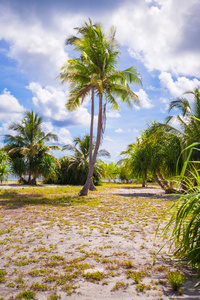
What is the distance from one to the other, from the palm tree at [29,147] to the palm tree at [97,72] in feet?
25.1

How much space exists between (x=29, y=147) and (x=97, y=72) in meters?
10.6

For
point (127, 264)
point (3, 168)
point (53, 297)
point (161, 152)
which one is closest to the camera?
point (53, 297)

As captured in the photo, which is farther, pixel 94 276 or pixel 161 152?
pixel 161 152

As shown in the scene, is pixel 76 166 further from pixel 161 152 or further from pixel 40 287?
pixel 40 287

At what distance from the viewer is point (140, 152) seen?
58.6 ft

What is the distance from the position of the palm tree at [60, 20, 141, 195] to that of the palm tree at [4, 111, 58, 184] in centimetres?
764

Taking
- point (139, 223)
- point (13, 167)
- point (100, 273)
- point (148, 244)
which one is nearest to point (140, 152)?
point (13, 167)

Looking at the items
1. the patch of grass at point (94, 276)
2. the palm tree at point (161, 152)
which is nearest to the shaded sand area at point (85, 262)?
the patch of grass at point (94, 276)

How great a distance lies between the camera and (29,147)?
20.0m

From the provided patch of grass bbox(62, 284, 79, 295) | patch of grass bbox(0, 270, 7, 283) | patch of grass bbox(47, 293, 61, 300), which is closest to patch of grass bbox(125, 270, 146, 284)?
patch of grass bbox(62, 284, 79, 295)

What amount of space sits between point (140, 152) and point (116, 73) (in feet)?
25.2

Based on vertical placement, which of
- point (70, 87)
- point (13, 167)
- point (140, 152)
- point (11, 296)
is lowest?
point (11, 296)

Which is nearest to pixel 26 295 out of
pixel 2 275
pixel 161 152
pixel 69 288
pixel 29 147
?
pixel 69 288

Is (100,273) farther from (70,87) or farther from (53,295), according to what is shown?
(70,87)
